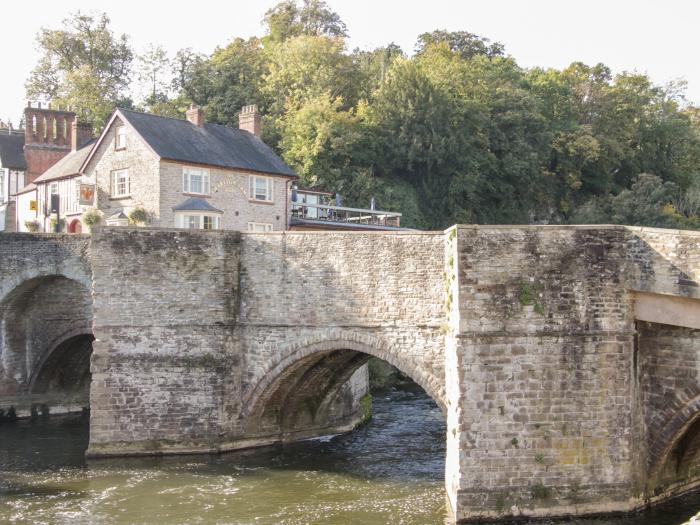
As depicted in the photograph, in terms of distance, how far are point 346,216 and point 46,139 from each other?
16.6 metres

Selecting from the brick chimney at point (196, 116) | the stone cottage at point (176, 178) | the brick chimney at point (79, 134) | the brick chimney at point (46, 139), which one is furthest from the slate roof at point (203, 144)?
the brick chimney at point (46, 139)

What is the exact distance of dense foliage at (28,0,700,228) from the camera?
46.7m

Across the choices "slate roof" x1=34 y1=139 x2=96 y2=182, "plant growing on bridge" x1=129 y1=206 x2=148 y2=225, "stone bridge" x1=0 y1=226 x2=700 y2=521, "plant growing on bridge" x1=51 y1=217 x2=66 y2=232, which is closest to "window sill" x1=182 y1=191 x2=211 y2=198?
"plant growing on bridge" x1=129 y1=206 x2=148 y2=225

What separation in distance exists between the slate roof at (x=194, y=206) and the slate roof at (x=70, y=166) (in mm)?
6379

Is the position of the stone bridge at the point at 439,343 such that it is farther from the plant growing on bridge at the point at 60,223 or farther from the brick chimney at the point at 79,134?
the brick chimney at the point at 79,134

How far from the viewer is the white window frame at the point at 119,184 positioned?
32844 millimetres

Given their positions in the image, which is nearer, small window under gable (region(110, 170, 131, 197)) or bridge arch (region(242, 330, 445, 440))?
bridge arch (region(242, 330, 445, 440))

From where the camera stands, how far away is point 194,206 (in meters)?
32.0

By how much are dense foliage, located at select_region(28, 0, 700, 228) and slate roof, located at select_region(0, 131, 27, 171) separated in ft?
14.1

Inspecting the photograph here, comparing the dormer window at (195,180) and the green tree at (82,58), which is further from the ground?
the green tree at (82,58)

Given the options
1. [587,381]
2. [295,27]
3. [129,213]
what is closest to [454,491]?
[587,381]

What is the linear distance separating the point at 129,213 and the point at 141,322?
38.0ft


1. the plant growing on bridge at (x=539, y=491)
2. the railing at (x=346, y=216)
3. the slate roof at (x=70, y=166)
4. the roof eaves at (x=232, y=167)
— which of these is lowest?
the plant growing on bridge at (x=539, y=491)

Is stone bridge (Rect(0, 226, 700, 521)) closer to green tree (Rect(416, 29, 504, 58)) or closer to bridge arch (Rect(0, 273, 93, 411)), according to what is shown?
bridge arch (Rect(0, 273, 93, 411))
